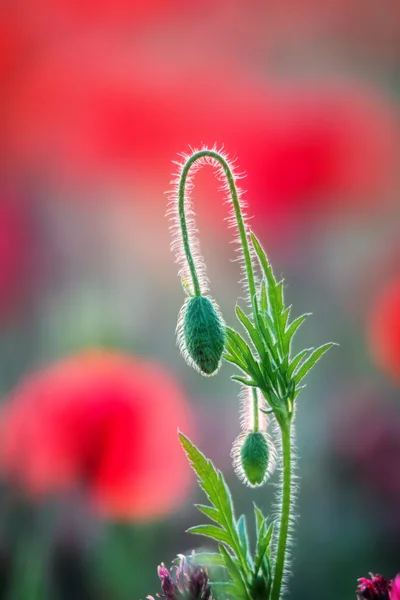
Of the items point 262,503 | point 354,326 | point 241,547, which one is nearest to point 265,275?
point 241,547

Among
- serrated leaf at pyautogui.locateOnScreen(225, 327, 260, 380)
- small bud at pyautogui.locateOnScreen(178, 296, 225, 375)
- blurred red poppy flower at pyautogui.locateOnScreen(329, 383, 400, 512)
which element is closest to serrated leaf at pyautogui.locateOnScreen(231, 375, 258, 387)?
serrated leaf at pyautogui.locateOnScreen(225, 327, 260, 380)

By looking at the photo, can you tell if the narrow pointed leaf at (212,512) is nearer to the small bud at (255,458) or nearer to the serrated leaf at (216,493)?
A: the serrated leaf at (216,493)

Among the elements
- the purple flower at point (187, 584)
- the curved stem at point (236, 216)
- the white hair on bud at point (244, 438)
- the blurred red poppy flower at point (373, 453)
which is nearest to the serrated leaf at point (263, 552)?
the purple flower at point (187, 584)

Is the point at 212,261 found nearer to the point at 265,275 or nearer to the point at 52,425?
the point at 52,425

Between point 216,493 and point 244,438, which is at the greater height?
point 244,438

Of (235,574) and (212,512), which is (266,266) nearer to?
(212,512)

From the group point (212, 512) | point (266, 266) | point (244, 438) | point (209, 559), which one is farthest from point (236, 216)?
point (209, 559)
